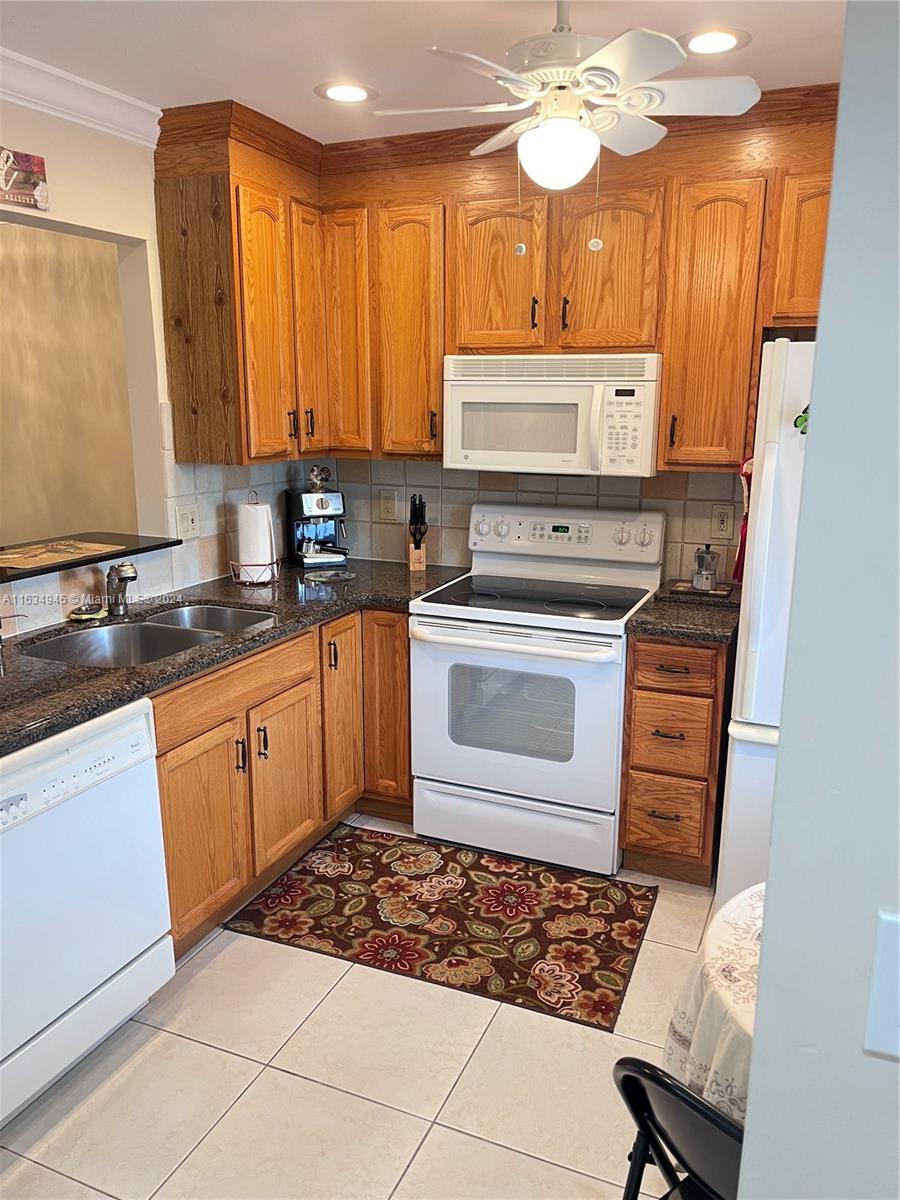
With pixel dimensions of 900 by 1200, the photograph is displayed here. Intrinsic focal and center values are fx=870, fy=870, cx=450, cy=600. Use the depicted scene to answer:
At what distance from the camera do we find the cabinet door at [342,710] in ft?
9.95

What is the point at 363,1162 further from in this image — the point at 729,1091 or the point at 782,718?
the point at 782,718

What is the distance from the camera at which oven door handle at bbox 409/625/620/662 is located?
277 cm

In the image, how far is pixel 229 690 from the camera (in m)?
2.52

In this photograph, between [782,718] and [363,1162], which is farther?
A: [363,1162]

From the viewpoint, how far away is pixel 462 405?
3152mm

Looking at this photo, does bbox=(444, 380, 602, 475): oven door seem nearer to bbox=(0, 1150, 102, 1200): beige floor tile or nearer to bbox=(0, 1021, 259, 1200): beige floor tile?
bbox=(0, 1021, 259, 1200): beige floor tile

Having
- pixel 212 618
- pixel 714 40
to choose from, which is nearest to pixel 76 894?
pixel 212 618

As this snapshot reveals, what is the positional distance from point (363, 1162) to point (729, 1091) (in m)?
1.02

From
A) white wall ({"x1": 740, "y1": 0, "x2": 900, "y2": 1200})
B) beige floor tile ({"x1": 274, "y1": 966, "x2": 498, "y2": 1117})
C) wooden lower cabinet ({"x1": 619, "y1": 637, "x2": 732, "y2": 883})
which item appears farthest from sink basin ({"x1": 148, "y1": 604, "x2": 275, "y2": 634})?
white wall ({"x1": 740, "y1": 0, "x2": 900, "y2": 1200})

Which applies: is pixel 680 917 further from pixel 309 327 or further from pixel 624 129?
pixel 309 327

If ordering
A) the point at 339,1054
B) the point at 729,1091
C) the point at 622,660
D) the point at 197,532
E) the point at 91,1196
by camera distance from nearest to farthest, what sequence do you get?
the point at 729,1091 < the point at 91,1196 < the point at 339,1054 < the point at 622,660 < the point at 197,532

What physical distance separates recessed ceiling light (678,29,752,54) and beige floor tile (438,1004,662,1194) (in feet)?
8.11

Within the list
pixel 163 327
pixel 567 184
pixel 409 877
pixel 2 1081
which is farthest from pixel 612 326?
pixel 2 1081

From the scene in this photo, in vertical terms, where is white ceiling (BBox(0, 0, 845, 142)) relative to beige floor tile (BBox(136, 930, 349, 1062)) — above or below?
above
